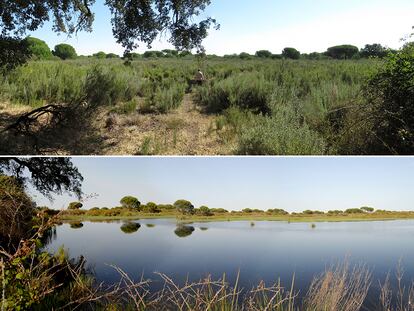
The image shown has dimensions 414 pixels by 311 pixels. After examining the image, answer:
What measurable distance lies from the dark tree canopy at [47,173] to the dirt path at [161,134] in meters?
0.87

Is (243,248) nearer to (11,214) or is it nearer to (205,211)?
(205,211)

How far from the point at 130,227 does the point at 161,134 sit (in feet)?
9.76

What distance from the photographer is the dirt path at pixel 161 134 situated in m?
9.95

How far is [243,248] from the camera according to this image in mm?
10000

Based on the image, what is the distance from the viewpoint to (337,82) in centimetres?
1357

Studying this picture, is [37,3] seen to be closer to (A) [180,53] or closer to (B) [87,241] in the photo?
(A) [180,53]

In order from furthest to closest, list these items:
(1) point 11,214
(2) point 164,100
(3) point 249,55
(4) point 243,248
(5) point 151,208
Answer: (3) point 249,55 < (2) point 164,100 < (5) point 151,208 < (4) point 243,248 < (1) point 11,214

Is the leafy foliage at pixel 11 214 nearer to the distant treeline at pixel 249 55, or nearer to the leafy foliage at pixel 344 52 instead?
the distant treeline at pixel 249 55

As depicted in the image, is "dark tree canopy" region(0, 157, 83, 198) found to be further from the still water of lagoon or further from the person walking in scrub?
the person walking in scrub

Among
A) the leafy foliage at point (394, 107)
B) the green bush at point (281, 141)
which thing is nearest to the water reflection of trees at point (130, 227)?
the green bush at point (281, 141)

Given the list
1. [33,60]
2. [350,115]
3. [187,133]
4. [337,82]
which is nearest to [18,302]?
[350,115]

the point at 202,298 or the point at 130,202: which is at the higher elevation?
the point at 202,298

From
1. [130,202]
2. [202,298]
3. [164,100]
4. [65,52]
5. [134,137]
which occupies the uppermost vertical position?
[65,52]

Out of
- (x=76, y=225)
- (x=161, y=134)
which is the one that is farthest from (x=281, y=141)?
(x=76, y=225)
